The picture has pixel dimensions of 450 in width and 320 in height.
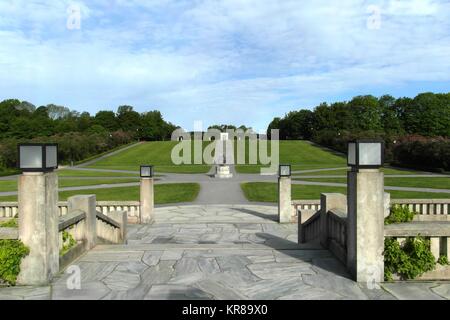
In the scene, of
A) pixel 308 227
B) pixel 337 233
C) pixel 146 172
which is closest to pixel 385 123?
pixel 146 172

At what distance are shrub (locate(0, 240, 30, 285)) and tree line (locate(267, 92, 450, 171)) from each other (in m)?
46.0

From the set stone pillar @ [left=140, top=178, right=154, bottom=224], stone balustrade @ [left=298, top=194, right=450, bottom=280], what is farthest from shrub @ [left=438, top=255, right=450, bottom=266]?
stone pillar @ [left=140, top=178, right=154, bottom=224]

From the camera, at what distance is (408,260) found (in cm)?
546

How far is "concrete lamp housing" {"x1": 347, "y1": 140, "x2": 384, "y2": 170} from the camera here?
211 inches

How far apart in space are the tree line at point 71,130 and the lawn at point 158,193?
29559 mm

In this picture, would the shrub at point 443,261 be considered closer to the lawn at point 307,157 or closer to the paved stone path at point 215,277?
the paved stone path at point 215,277

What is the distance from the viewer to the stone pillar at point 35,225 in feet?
17.7

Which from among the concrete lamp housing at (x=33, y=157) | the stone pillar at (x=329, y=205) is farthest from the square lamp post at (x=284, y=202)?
the concrete lamp housing at (x=33, y=157)

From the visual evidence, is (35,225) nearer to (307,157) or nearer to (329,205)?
(329,205)

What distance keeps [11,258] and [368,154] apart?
202 inches
